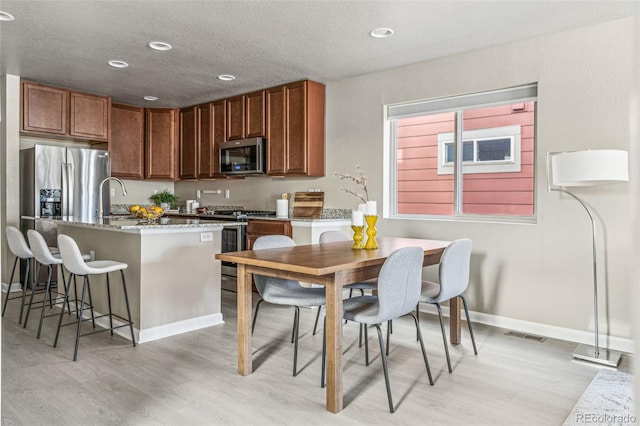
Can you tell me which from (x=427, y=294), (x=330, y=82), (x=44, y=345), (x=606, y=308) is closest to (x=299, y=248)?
(x=427, y=294)

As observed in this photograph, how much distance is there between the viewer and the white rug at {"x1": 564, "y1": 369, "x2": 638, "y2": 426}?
2.19 meters

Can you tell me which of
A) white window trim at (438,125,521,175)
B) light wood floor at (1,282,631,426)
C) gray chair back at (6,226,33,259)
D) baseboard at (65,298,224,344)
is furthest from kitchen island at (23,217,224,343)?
white window trim at (438,125,521,175)

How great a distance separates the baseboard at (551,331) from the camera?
326 centimetres

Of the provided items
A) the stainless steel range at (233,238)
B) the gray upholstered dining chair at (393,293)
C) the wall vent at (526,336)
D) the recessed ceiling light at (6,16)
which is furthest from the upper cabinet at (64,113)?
the wall vent at (526,336)

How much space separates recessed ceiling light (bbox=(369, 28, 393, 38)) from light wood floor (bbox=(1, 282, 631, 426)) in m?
Answer: 2.35

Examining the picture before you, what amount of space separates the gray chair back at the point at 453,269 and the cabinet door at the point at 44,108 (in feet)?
15.2

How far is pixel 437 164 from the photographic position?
452 cm

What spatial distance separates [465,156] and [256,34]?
7.11ft

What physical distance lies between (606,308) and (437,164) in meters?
1.92

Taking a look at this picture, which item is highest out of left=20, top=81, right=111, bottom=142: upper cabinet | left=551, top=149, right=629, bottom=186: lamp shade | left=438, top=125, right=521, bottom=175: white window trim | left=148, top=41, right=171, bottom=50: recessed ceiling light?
left=148, top=41, right=171, bottom=50: recessed ceiling light

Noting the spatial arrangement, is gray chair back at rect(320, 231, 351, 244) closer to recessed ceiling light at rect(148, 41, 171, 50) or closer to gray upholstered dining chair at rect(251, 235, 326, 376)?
gray upholstered dining chair at rect(251, 235, 326, 376)

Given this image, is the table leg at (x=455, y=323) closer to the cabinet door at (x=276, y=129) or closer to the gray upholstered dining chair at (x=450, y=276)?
the gray upholstered dining chair at (x=450, y=276)

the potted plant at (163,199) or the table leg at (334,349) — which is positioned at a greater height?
the potted plant at (163,199)

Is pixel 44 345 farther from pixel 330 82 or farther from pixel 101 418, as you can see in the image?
pixel 330 82
